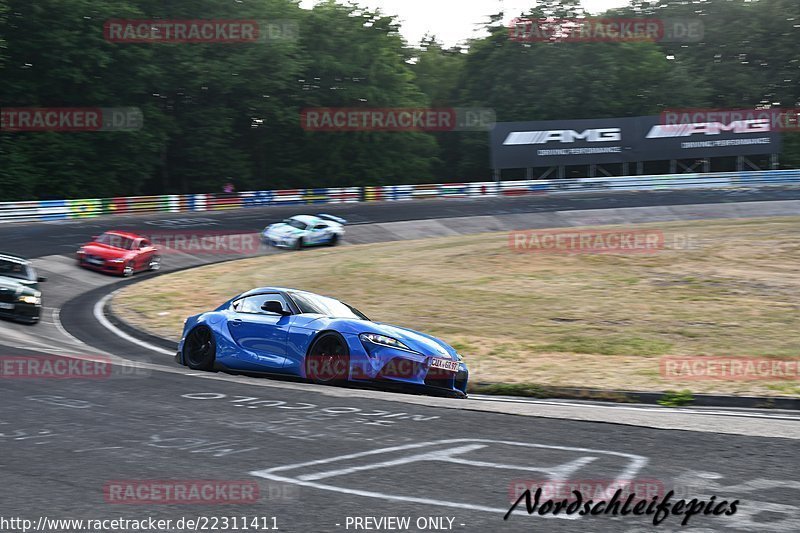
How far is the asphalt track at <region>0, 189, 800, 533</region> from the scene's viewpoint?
212 inches

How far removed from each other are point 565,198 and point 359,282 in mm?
25927

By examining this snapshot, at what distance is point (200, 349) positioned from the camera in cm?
1227

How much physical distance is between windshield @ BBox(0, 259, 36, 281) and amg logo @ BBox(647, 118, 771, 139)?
41197mm

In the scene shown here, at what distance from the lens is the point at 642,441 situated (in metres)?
7.39

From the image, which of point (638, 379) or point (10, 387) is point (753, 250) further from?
point (10, 387)

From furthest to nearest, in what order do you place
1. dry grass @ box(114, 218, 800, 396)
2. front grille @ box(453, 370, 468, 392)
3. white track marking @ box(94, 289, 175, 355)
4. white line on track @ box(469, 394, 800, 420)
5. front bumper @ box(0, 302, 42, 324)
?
front bumper @ box(0, 302, 42, 324) → white track marking @ box(94, 289, 175, 355) → dry grass @ box(114, 218, 800, 396) → front grille @ box(453, 370, 468, 392) → white line on track @ box(469, 394, 800, 420)

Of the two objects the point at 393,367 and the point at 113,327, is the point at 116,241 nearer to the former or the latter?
the point at 113,327

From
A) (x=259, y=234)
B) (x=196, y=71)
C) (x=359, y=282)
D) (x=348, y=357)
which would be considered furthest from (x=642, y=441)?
(x=196, y=71)

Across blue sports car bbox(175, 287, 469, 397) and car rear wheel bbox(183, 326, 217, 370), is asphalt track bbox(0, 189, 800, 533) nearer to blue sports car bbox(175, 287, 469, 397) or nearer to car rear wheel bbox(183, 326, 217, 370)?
blue sports car bbox(175, 287, 469, 397)

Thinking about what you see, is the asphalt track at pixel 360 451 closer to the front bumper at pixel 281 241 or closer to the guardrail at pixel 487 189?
the front bumper at pixel 281 241

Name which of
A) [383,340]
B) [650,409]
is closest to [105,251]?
[383,340]

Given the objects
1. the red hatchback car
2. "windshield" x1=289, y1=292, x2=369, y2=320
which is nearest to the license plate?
"windshield" x1=289, y1=292, x2=369, y2=320

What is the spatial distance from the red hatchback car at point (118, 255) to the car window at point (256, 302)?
16.6 m

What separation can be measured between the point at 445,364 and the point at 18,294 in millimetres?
10767
